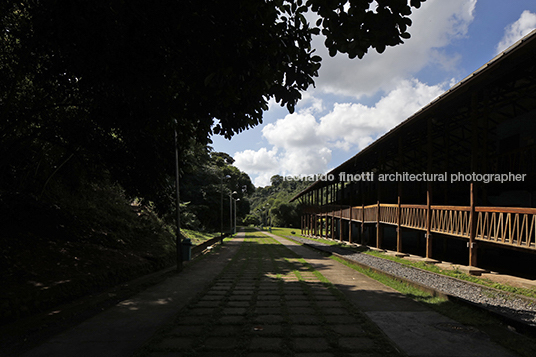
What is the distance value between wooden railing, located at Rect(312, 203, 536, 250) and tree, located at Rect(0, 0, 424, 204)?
7.53m

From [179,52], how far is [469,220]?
1103 cm

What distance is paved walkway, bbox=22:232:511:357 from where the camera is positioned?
13.7ft

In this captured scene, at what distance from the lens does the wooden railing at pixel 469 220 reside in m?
8.92

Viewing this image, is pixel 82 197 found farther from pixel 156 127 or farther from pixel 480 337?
pixel 480 337

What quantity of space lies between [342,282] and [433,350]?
5258 mm

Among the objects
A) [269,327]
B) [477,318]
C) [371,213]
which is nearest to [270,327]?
[269,327]

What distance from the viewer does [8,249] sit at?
7555 millimetres

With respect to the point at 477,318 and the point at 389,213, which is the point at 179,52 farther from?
the point at 389,213

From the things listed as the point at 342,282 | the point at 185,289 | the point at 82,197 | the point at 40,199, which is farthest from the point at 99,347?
the point at 82,197

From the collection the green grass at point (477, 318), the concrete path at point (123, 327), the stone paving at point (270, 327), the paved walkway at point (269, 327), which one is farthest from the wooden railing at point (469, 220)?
the concrete path at point (123, 327)

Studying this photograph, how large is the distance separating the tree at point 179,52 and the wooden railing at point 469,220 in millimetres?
7525

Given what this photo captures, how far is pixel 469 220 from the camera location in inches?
436

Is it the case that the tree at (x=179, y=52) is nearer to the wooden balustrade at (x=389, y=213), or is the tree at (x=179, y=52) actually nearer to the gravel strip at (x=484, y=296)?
the gravel strip at (x=484, y=296)

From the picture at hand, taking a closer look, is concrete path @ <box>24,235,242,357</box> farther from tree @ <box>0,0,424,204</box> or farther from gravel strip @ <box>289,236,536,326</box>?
gravel strip @ <box>289,236,536,326</box>
